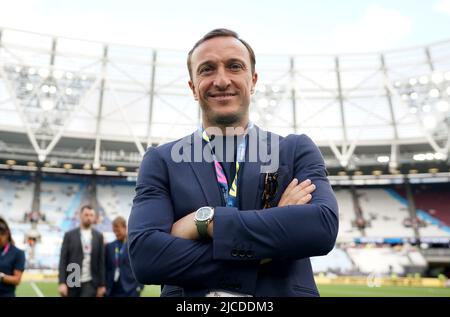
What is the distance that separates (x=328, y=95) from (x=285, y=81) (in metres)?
3.68

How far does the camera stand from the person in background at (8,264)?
4.47 m

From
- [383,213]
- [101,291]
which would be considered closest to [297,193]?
[101,291]

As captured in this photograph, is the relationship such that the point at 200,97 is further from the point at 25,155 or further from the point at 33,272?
the point at 25,155

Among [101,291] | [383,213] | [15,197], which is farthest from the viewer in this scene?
[383,213]

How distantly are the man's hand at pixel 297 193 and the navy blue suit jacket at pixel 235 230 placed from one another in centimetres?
4

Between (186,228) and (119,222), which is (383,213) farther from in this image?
(186,228)

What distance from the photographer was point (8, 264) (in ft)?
15.1

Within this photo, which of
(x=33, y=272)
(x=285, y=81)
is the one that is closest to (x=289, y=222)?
(x=33, y=272)

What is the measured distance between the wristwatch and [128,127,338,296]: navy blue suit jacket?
0.12 feet

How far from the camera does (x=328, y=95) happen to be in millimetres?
31344

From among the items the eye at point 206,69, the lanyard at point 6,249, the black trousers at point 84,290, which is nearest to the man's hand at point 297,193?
the eye at point 206,69

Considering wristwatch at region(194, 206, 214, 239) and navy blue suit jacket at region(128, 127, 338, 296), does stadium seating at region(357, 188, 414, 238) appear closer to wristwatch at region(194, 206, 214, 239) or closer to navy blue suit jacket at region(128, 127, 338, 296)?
navy blue suit jacket at region(128, 127, 338, 296)

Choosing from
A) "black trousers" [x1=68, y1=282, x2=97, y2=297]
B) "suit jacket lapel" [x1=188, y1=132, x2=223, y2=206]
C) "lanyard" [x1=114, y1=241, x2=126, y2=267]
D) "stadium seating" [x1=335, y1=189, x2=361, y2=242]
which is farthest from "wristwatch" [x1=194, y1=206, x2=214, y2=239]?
"stadium seating" [x1=335, y1=189, x2=361, y2=242]

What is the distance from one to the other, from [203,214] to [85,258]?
4.78 m
